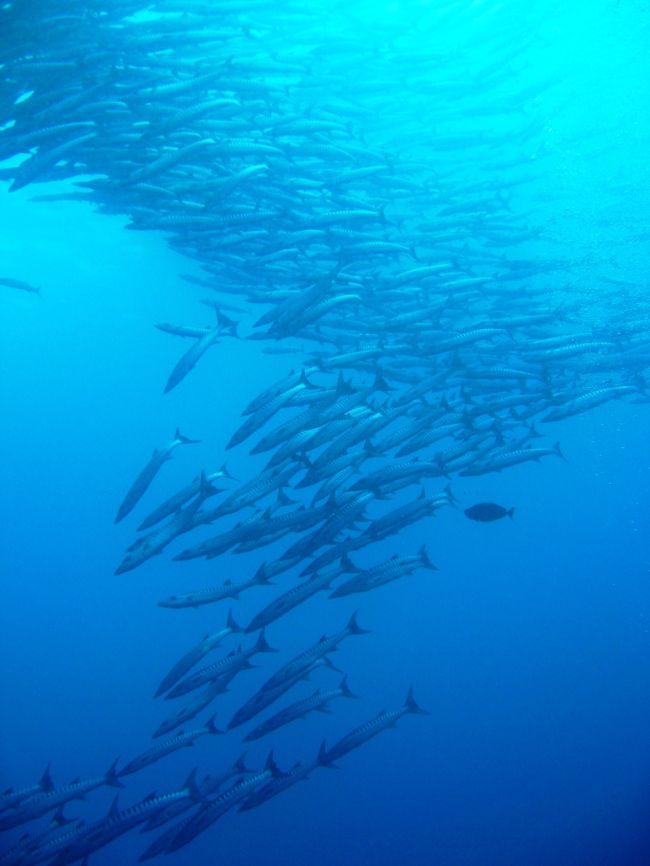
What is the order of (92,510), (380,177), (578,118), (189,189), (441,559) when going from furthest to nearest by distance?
(92,510) → (441,559) → (578,118) → (380,177) → (189,189)

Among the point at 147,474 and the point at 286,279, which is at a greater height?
the point at 286,279

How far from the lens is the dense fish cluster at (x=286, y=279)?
21.7ft

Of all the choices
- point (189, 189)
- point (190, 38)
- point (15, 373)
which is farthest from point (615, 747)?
point (15, 373)

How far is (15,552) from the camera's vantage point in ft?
89.7

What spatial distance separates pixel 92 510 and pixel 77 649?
6280mm

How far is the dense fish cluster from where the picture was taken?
6.62 meters

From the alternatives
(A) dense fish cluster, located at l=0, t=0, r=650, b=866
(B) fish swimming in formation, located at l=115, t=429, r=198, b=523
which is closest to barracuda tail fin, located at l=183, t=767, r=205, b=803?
(A) dense fish cluster, located at l=0, t=0, r=650, b=866

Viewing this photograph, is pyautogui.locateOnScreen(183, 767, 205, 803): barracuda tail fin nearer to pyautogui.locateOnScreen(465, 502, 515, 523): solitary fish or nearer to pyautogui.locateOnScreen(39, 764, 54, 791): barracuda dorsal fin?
pyautogui.locateOnScreen(39, 764, 54, 791): barracuda dorsal fin

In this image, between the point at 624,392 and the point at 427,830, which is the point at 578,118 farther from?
the point at 427,830

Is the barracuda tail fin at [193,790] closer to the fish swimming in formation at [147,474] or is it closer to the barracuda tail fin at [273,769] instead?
the barracuda tail fin at [273,769]

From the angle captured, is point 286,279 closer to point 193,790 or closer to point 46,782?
point 193,790

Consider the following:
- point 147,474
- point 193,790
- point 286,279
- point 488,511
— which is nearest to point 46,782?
point 193,790

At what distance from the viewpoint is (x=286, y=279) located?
9242mm

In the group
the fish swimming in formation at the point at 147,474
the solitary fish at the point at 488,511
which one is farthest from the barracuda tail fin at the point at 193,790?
the solitary fish at the point at 488,511
